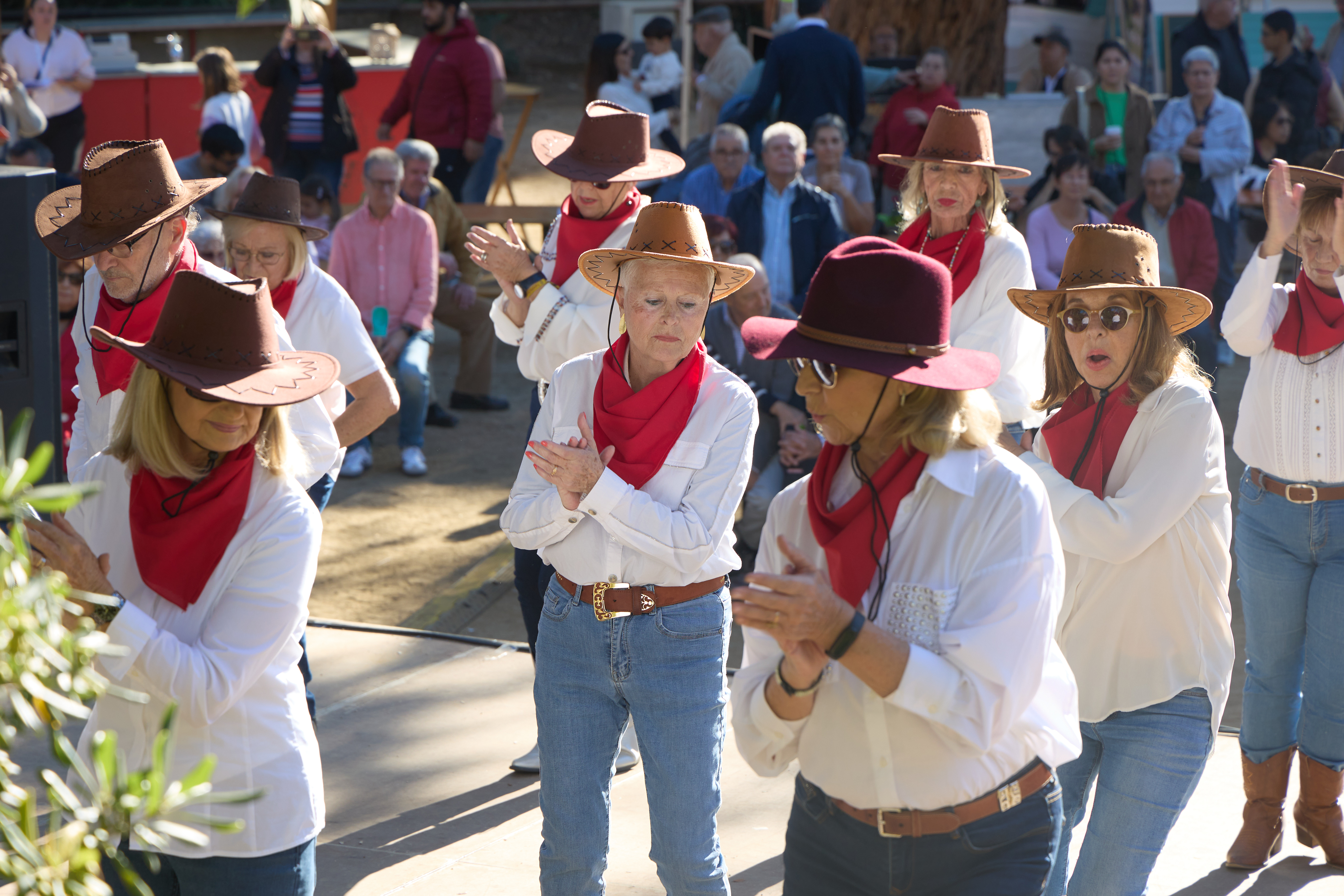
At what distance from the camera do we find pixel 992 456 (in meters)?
2.45

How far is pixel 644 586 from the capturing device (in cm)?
335

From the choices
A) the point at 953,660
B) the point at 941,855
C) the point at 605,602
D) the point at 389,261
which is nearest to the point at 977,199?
the point at 605,602

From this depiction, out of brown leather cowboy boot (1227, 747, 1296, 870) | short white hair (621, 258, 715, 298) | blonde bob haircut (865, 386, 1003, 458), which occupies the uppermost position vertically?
short white hair (621, 258, 715, 298)

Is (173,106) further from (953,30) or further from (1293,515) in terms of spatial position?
(1293,515)

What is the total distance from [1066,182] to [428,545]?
499cm

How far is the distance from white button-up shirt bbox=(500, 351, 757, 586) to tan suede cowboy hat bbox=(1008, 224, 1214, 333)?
847 millimetres

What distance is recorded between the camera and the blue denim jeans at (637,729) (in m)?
3.33

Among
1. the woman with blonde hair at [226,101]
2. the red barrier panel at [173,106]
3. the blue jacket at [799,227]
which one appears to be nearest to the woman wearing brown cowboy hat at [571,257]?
the blue jacket at [799,227]

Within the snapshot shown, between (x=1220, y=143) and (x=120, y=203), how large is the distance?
9582mm

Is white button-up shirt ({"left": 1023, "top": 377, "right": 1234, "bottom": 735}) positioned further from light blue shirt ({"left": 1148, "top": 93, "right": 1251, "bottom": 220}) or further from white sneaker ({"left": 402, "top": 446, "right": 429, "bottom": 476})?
light blue shirt ({"left": 1148, "top": 93, "right": 1251, "bottom": 220})

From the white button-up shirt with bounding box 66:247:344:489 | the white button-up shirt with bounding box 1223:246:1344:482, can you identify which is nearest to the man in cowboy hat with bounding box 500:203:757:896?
the white button-up shirt with bounding box 66:247:344:489

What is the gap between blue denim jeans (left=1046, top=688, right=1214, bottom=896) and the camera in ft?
10.1

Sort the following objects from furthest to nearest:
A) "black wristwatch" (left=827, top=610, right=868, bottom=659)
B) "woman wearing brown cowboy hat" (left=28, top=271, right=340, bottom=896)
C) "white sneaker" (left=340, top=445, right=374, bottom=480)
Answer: "white sneaker" (left=340, top=445, right=374, bottom=480) → "woman wearing brown cowboy hat" (left=28, top=271, right=340, bottom=896) → "black wristwatch" (left=827, top=610, right=868, bottom=659)

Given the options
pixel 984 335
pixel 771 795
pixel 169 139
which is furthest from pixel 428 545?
pixel 169 139
